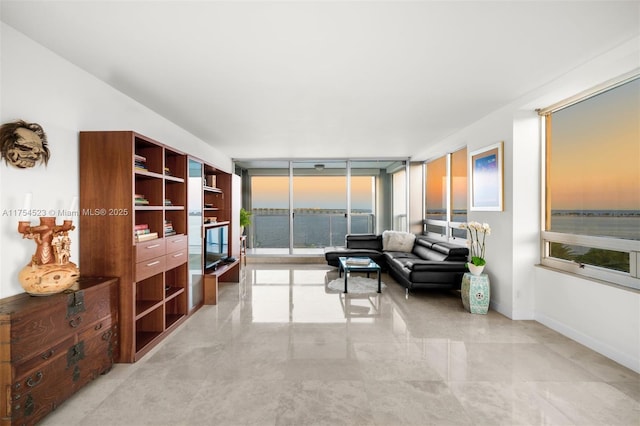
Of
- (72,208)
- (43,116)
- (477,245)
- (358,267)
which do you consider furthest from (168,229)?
(477,245)

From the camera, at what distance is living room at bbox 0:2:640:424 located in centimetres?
220

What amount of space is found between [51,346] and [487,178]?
4.97 metres

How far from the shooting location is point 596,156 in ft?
10.3

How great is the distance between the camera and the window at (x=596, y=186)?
279 centimetres

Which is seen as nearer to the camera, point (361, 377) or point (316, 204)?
point (361, 377)

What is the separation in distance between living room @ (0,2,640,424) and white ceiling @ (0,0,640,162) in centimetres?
16

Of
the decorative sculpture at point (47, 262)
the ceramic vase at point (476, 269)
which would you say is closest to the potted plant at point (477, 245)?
the ceramic vase at point (476, 269)

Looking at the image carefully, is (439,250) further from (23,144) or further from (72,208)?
(23,144)

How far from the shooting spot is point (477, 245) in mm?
4535

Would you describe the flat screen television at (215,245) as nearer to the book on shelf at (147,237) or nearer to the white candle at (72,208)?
the book on shelf at (147,237)

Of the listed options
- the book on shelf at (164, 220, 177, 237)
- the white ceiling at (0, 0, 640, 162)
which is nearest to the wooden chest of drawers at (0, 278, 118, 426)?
the book on shelf at (164, 220, 177, 237)

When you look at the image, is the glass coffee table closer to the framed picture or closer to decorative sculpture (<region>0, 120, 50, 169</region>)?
the framed picture

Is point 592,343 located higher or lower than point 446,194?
lower

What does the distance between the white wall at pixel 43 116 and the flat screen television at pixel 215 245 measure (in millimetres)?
1960
